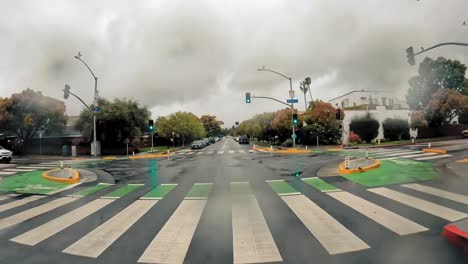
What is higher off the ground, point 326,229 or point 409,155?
point 409,155

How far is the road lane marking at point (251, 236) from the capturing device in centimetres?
455

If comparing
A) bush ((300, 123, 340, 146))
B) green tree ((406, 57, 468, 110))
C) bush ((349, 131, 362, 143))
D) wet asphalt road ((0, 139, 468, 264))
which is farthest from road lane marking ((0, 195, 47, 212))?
green tree ((406, 57, 468, 110))

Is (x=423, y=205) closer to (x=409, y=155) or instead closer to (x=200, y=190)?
(x=200, y=190)

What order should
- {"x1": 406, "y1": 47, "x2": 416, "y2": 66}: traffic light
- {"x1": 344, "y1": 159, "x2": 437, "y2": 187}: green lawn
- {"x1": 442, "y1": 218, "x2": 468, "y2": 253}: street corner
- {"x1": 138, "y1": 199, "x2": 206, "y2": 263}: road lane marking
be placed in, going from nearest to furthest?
1. {"x1": 138, "y1": 199, "x2": 206, "y2": 263}: road lane marking
2. {"x1": 442, "y1": 218, "x2": 468, "y2": 253}: street corner
3. {"x1": 344, "y1": 159, "x2": 437, "y2": 187}: green lawn
4. {"x1": 406, "y1": 47, "x2": 416, "y2": 66}: traffic light

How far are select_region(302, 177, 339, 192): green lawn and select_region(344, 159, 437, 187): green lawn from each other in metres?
1.17

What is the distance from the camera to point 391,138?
4091 cm

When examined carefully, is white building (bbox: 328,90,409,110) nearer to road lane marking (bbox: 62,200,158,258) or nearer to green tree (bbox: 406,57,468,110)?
green tree (bbox: 406,57,468,110)

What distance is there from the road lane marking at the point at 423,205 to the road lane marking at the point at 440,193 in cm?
79

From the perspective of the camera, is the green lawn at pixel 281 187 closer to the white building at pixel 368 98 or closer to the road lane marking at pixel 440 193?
the road lane marking at pixel 440 193

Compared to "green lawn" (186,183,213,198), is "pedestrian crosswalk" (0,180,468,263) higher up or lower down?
lower down

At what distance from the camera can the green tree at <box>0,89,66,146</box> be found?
120 feet

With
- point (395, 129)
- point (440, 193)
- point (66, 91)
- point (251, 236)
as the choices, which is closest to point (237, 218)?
point (251, 236)

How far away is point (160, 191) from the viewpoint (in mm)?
10281

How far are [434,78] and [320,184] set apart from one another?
158 feet
